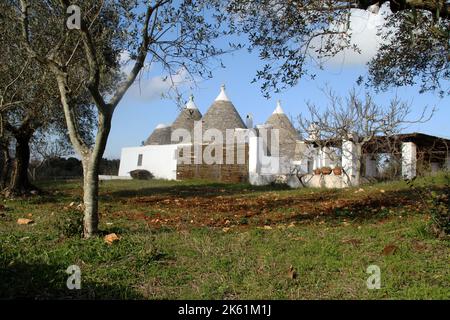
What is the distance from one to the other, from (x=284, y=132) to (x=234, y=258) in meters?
22.0

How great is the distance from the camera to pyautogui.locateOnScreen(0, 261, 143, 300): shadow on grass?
4582 millimetres

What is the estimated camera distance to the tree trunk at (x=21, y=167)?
15.7 meters

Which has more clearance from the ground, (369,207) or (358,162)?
(358,162)

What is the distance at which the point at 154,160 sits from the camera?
3291cm

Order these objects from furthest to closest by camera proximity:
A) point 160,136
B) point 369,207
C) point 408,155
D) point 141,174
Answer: point 160,136 → point 141,174 → point 408,155 → point 369,207

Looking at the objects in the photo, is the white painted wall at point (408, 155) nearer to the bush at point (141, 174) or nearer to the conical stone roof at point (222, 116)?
the conical stone roof at point (222, 116)

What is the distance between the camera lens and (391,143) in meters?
20.3

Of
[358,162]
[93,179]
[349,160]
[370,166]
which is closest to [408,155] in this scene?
[349,160]

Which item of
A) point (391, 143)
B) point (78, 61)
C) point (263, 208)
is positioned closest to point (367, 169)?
point (391, 143)

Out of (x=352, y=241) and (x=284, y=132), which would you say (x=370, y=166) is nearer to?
(x=284, y=132)

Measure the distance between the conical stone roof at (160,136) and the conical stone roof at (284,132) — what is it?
32.8ft

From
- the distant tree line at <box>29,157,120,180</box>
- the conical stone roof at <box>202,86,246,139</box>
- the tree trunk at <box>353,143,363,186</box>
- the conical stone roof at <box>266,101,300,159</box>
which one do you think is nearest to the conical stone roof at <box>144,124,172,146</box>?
the distant tree line at <box>29,157,120,180</box>

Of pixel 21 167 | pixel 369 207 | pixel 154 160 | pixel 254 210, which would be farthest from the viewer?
pixel 154 160

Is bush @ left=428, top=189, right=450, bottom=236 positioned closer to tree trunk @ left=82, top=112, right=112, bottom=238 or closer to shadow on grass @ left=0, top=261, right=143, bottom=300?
shadow on grass @ left=0, top=261, right=143, bottom=300
